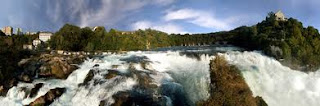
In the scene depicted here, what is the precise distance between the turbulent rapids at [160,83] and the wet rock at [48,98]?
0.41 meters

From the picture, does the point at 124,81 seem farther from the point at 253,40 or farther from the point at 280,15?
the point at 280,15

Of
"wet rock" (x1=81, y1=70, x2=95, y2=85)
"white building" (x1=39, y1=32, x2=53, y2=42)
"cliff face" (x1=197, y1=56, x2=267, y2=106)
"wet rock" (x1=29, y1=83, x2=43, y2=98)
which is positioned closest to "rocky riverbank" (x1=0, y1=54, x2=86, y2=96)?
"wet rock" (x1=29, y1=83, x2=43, y2=98)

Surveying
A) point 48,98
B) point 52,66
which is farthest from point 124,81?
point 52,66

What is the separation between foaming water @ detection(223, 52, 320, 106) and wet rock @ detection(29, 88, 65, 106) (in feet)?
40.5

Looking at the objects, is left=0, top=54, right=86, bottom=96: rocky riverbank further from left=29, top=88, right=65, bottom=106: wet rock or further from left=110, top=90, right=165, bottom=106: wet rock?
left=110, top=90, right=165, bottom=106: wet rock

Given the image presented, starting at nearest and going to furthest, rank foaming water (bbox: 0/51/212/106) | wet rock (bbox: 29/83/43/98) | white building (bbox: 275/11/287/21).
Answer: foaming water (bbox: 0/51/212/106) < wet rock (bbox: 29/83/43/98) < white building (bbox: 275/11/287/21)

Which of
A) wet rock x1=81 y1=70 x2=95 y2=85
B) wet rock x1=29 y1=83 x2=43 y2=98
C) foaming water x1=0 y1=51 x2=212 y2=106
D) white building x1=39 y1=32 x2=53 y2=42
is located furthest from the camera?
white building x1=39 y1=32 x2=53 y2=42

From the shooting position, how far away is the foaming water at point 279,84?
3134cm

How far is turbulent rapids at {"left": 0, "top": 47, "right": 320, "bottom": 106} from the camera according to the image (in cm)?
3075

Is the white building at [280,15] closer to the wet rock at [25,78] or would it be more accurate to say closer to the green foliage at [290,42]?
the green foliage at [290,42]

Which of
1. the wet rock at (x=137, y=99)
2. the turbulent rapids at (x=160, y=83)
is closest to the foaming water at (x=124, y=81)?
the turbulent rapids at (x=160, y=83)

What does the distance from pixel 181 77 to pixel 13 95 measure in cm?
1271

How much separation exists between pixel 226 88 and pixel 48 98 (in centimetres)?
1594

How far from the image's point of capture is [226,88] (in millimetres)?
21797
